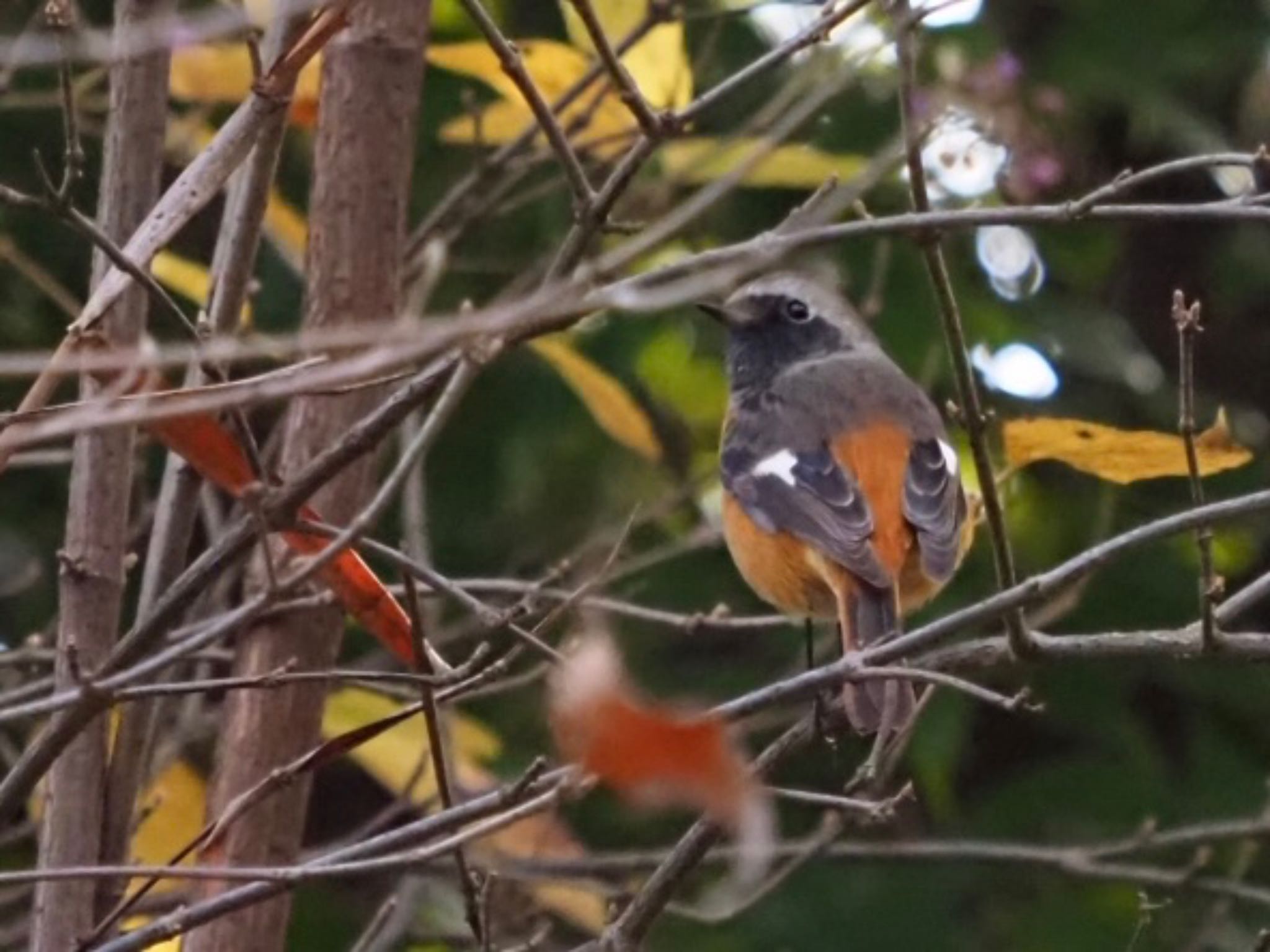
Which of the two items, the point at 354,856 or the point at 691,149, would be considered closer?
the point at 354,856

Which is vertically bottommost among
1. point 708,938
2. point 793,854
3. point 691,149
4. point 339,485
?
point 708,938

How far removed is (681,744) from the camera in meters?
1.24

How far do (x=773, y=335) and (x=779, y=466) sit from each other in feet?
2.39

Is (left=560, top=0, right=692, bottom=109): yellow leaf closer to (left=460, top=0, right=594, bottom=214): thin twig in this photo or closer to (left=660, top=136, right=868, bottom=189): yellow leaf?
(left=660, top=136, right=868, bottom=189): yellow leaf

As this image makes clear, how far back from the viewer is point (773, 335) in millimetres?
5074

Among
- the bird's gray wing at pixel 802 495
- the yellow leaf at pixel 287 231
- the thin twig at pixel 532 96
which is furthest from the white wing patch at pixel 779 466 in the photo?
the thin twig at pixel 532 96

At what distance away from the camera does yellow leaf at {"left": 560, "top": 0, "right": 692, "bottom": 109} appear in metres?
3.48

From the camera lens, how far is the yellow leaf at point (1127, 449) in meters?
2.86

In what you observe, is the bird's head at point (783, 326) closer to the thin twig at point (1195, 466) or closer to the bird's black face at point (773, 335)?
the bird's black face at point (773, 335)

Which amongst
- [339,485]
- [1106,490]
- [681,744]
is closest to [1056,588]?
[681,744]

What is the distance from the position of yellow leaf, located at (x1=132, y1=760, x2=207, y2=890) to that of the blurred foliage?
69 centimetres

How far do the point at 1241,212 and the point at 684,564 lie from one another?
9.26 ft

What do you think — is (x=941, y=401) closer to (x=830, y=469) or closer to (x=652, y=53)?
(x=830, y=469)

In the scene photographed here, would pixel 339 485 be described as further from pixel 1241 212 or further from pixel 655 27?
pixel 1241 212
